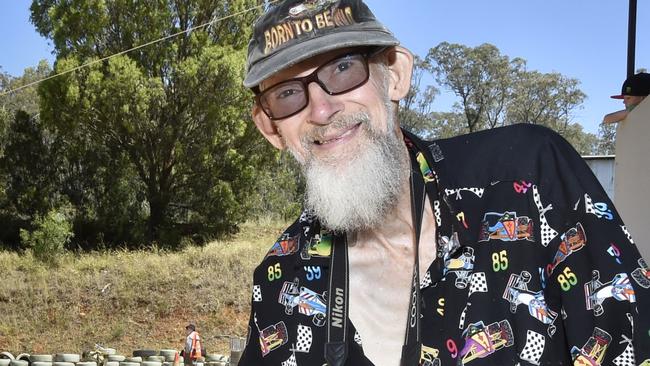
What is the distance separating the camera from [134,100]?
24.1 meters

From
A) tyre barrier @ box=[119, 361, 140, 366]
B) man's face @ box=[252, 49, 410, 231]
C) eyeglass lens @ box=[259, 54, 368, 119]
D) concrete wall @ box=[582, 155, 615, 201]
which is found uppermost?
concrete wall @ box=[582, 155, 615, 201]

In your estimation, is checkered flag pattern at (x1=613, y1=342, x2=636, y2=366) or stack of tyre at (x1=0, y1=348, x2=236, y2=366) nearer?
checkered flag pattern at (x1=613, y1=342, x2=636, y2=366)

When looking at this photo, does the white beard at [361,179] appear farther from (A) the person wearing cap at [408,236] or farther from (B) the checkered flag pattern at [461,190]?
(B) the checkered flag pattern at [461,190]

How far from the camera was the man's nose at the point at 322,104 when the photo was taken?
5.89ft

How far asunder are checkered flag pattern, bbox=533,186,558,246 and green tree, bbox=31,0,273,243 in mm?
22660

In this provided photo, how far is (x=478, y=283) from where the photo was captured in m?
1.47

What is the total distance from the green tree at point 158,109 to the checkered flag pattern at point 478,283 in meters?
22.7

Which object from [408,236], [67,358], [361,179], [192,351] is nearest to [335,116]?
[361,179]

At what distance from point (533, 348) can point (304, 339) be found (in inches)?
22.0

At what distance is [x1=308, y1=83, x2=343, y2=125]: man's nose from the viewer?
1795 mm

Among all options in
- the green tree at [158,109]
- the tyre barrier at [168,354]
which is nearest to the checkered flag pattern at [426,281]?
the tyre barrier at [168,354]

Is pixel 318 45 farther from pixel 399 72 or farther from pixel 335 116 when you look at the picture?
pixel 399 72

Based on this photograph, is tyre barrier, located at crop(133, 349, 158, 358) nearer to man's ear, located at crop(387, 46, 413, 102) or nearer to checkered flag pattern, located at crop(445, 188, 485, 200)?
man's ear, located at crop(387, 46, 413, 102)

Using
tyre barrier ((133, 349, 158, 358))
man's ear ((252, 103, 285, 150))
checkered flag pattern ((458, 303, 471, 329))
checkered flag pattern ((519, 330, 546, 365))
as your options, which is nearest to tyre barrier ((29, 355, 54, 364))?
tyre barrier ((133, 349, 158, 358))
